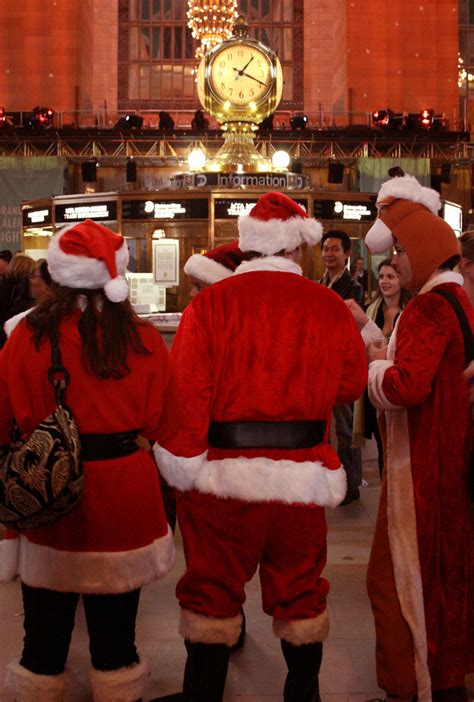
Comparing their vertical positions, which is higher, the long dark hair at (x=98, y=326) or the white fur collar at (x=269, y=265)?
the white fur collar at (x=269, y=265)

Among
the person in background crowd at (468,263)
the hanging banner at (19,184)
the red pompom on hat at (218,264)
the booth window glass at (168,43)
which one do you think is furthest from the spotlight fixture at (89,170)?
the booth window glass at (168,43)

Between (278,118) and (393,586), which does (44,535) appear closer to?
(393,586)

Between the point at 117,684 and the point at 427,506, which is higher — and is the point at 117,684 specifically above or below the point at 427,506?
below

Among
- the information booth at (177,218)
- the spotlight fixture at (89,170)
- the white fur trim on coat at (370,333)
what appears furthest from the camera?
the spotlight fixture at (89,170)

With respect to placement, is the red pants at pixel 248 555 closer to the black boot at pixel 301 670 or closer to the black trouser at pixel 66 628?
the black boot at pixel 301 670

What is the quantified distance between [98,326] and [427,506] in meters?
1.20

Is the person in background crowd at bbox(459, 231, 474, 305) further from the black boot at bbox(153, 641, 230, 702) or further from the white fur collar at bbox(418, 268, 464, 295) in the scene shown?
the black boot at bbox(153, 641, 230, 702)

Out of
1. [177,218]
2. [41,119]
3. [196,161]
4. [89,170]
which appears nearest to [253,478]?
[177,218]

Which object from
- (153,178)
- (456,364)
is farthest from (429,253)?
(153,178)

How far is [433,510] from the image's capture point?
10.4 ft

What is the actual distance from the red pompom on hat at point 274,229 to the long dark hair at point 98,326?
0.48 metres

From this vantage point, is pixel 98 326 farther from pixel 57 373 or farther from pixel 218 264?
pixel 218 264

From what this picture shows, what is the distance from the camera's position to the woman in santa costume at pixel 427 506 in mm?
3135

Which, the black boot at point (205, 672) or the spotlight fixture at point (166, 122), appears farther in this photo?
the spotlight fixture at point (166, 122)
